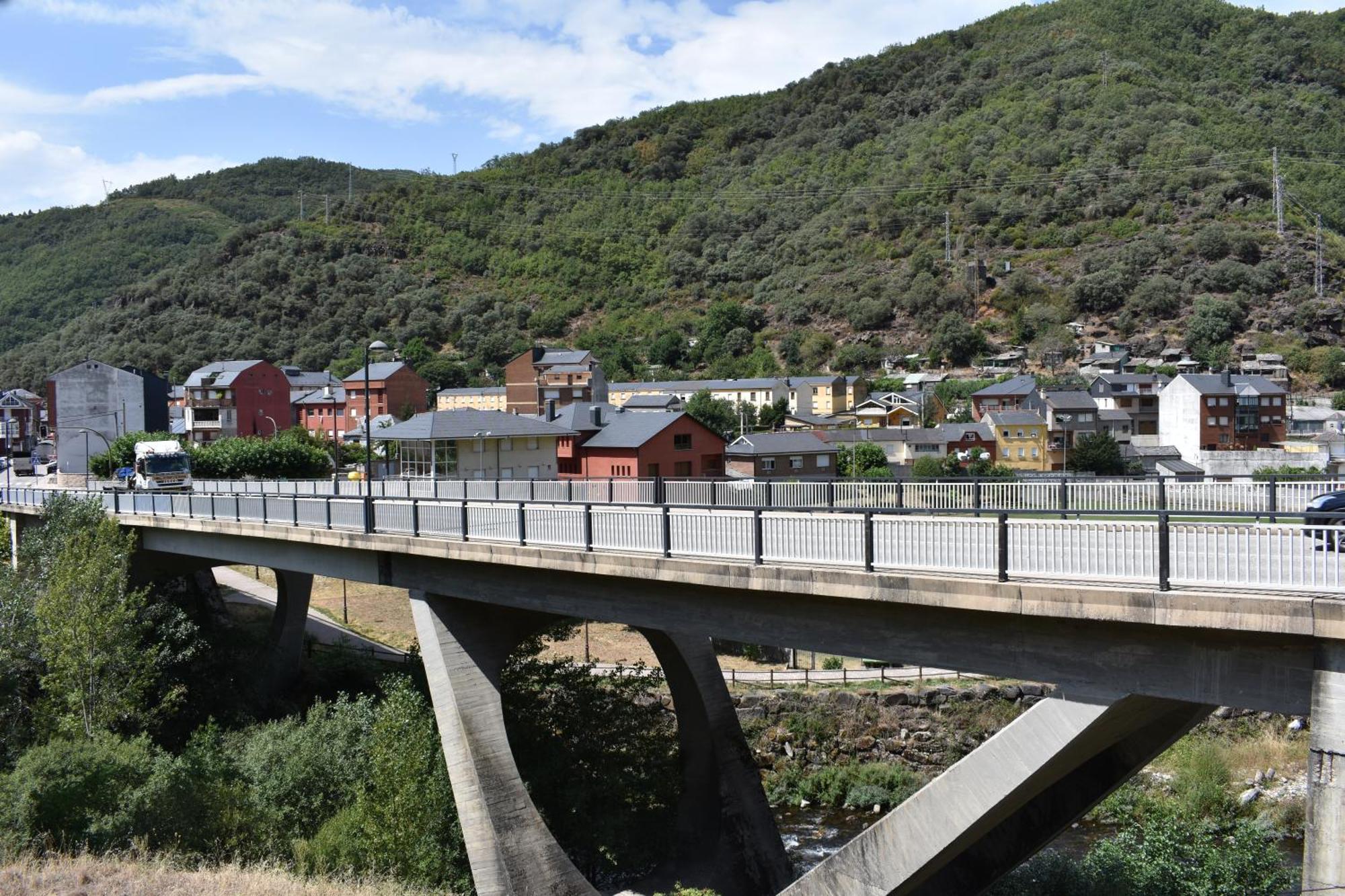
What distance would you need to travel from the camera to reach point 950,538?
12172mm

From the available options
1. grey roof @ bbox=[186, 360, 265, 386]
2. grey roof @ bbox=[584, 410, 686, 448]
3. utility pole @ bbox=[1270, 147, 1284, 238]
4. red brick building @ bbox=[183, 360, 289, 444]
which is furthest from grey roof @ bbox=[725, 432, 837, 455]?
utility pole @ bbox=[1270, 147, 1284, 238]

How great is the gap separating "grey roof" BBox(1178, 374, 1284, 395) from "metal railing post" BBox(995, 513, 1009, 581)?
74492 millimetres

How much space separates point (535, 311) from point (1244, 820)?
5449 inches

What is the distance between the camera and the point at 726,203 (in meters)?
190

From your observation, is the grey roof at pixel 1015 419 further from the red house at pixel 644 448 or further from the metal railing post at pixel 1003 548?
the metal railing post at pixel 1003 548

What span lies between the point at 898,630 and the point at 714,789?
37.9 feet

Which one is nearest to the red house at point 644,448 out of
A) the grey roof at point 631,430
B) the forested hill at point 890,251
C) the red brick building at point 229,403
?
the grey roof at point 631,430

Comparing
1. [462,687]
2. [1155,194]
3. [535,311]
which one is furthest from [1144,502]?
[535,311]

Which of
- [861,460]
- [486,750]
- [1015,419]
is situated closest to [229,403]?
[861,460]

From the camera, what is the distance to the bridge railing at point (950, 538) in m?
10.0

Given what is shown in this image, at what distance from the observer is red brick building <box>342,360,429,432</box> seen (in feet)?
317

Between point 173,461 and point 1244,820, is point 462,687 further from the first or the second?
point 173,461

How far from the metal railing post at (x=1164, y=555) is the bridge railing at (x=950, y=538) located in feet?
0.03

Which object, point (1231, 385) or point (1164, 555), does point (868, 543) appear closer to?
point (1164, 555)
